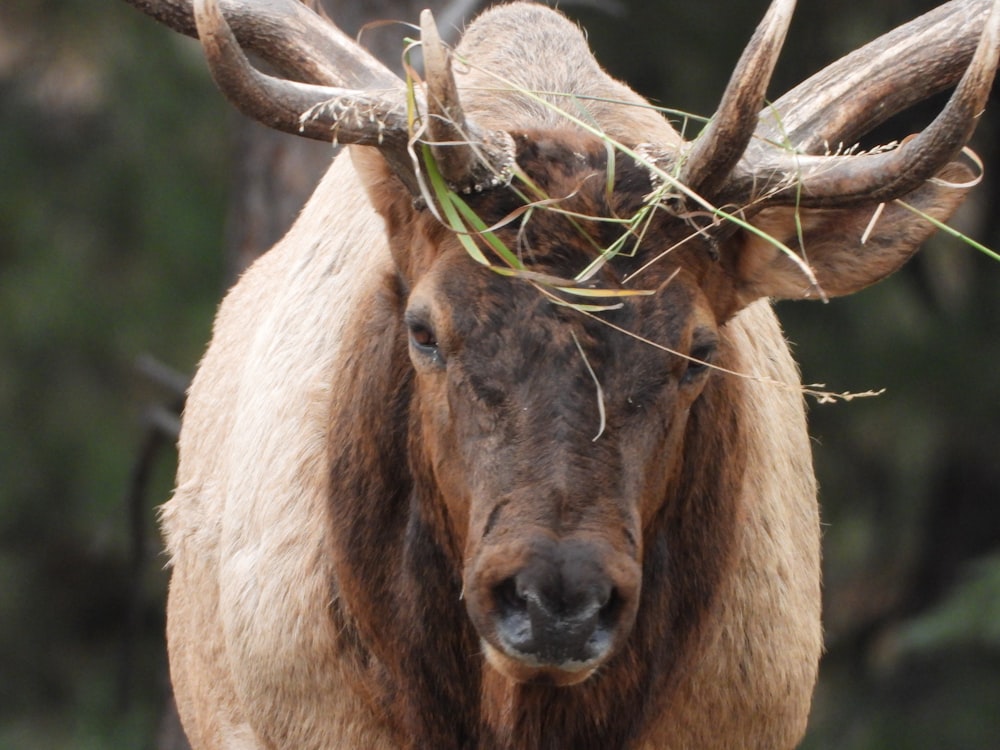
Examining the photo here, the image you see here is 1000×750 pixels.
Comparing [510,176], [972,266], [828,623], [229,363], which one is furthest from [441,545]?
[828,623]

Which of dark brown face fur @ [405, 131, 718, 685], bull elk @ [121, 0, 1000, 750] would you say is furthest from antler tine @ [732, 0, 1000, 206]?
dark brown face fur @ [405, 131, 718, 685]

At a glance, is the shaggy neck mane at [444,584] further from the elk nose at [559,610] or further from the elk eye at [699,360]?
the elk nose at [559,610]

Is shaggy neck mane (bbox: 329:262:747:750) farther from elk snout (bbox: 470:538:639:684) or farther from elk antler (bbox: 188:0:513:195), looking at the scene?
elk snout (bbox: 470:538:639:684)

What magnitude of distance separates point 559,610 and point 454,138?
124 cm

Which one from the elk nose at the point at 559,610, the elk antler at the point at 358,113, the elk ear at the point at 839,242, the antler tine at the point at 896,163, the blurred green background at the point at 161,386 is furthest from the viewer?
the blurred green background at the point at 161,386

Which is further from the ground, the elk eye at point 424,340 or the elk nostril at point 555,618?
the elk eye at point 424,340

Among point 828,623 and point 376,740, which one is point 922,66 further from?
point 828,623

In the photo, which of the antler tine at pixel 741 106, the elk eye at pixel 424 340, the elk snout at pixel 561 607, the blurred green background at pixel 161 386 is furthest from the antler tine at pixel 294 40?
the blurred green background at pixel 161 386

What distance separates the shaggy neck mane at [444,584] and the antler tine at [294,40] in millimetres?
619

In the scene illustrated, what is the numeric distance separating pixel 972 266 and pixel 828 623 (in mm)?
3230

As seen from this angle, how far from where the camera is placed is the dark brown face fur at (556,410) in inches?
146

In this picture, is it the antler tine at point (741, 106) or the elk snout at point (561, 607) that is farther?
the antler tine at point (741, 106)

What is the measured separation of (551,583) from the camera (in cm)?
364

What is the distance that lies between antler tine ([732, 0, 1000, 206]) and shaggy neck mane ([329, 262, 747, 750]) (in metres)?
0.68
